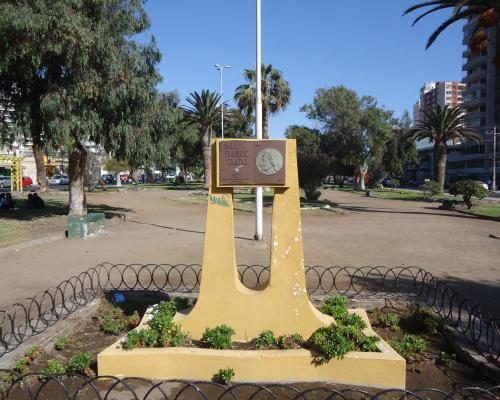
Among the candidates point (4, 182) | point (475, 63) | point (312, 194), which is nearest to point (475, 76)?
point (475, 63)

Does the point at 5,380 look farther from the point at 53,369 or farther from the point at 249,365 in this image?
the point at 249,365

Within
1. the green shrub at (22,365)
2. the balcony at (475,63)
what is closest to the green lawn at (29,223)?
the green shrub at (22,365)

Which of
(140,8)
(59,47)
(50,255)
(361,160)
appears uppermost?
(140,8)

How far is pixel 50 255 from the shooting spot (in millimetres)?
11773

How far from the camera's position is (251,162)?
5.27 metres

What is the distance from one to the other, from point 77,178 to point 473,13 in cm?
1837

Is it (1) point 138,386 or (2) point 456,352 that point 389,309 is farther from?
(1) point 138,386

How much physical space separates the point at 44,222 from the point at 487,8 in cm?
2031

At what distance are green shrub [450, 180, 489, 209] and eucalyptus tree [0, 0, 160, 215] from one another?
1751 centimetres

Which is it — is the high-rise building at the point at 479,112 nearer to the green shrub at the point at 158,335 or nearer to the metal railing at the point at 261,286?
the metal railing at the point at 261,286

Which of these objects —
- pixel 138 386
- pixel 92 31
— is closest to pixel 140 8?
Answer: pixel 92 31

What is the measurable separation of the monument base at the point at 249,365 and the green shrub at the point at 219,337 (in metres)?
0.15

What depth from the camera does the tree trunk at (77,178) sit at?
18359mm

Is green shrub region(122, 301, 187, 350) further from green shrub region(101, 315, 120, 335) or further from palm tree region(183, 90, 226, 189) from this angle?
palm tree region(183, 90, 226, 189)
